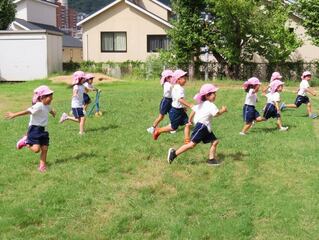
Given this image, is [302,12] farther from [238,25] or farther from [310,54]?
[310,54]

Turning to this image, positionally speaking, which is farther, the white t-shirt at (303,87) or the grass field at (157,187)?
the white t-shirt at (303,87)

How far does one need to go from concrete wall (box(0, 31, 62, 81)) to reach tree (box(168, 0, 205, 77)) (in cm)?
741

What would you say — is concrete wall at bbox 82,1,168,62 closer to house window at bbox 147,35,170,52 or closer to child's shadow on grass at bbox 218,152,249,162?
house window at bbox 147,35,170,52

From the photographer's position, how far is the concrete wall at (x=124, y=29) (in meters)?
37.1

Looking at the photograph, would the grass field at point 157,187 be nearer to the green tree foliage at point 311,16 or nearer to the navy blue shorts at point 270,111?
the navy blue shorts at point 270,111

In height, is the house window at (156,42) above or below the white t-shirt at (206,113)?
above

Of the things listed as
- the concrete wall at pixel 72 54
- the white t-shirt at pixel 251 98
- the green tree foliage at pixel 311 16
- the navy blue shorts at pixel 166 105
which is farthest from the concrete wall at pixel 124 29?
the white t-shirt at pixel 251 98

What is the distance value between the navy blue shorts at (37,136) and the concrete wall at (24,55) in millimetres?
22644

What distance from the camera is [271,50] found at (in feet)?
91.8

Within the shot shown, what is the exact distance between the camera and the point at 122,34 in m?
37.4

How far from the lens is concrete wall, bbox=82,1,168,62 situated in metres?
37.1

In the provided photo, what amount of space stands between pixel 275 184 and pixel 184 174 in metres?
1.41

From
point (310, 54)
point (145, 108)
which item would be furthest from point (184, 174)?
point (310, 54)

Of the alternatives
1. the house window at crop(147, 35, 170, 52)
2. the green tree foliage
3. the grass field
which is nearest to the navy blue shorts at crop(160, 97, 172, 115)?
the grass field
